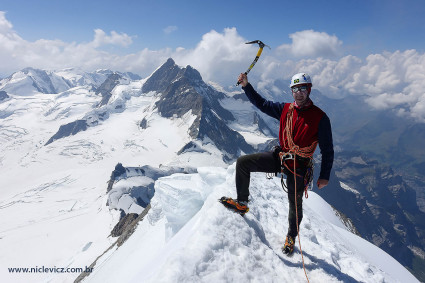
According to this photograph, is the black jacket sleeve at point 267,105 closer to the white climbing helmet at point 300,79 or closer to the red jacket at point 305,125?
the red jacket at point 305,125

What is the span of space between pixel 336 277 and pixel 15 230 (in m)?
166

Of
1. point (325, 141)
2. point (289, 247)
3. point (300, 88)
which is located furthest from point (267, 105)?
point (289, 247)

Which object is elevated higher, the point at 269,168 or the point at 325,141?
the point at 325,141

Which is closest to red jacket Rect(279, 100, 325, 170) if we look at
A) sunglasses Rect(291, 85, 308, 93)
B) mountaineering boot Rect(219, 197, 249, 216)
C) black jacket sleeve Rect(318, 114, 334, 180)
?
black jacket sleeve Rect(318, 114, 334, 180)

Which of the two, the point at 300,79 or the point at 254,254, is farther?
the point at 300,79

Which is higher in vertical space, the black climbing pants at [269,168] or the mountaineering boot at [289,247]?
the black climbing pants at [269,168]

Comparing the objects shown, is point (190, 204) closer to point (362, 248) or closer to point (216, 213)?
point (216, 213)

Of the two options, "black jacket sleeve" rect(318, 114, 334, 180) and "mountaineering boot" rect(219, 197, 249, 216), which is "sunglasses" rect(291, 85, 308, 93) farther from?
"mountaineering boot" rect(219, 197, 249, 216)

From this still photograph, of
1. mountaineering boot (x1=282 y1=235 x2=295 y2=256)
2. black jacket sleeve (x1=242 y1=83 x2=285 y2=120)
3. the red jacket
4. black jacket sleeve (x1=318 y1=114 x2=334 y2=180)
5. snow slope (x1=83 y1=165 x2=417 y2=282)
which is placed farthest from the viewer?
black jacket sleeve (x1=242 y1=83 x2=285 y2=120)

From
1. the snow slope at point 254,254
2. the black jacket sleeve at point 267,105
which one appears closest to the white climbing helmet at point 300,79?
the black jacket sleeve at point 267,105

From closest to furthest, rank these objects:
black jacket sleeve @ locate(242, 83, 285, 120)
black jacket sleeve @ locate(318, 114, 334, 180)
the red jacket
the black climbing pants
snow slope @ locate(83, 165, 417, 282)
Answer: snow slope @ locate(83, 165, 417, 282) < black jacket sleeve @ locate(318, 114, 334, 180) < the red jacket < the black climbing pants < black jacket sleeve @ locate(242, 83, 285, 120)

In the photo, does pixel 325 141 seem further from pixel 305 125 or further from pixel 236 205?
pixel 236 205

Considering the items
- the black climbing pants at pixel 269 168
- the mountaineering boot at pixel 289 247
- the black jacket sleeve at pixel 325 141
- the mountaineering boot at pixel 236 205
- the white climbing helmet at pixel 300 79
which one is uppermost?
the white climbing helmet at pixel 300 79

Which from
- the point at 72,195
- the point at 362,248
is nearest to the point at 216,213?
the point at 362,248
